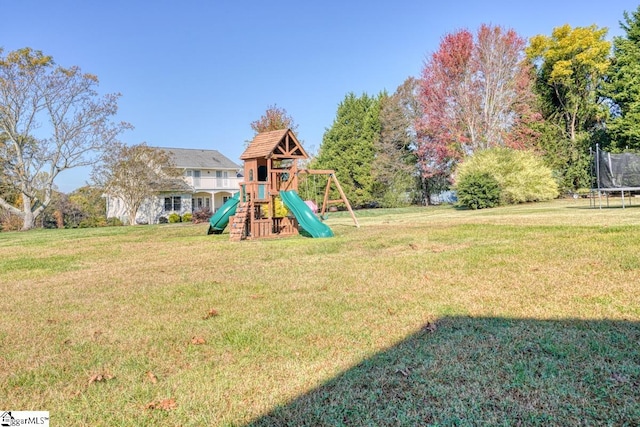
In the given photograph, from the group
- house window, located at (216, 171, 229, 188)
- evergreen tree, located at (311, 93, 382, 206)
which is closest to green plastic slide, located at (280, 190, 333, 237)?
evergreen tree, located at (311, 93, 382, 206)

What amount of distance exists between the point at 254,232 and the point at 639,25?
27132 millimetres

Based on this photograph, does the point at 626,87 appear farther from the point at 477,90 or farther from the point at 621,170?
the point at 621,170

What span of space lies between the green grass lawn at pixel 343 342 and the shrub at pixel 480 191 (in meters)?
13.6

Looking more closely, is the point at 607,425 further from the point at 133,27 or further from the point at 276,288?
the point at 133,27

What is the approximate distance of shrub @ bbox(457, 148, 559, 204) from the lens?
795 inches

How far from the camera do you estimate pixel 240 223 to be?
11836 mm

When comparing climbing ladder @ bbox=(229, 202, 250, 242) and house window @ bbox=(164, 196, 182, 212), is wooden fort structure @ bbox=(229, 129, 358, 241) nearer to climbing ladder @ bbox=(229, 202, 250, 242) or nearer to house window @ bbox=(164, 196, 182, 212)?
climbing ladder @ bbox=(229, 202, 250, 242)

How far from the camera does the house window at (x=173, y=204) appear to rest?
3400 cm

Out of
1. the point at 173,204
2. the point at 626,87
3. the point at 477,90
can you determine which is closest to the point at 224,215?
the point at 477,90

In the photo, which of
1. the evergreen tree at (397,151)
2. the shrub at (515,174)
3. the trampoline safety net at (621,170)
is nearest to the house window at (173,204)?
the evergreen tree at (397,151)

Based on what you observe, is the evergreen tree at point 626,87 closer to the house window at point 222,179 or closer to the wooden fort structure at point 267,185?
the wooden fort structure at point 267,185

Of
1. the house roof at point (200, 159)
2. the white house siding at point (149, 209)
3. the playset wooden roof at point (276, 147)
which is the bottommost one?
the white house siding at point (149, 209)

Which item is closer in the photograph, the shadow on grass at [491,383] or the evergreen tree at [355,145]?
the shadow on grass at [491,383]

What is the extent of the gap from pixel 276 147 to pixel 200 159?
1083 inches
